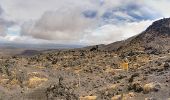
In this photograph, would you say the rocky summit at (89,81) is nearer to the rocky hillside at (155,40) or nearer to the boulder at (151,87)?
the boulder at (151,87)

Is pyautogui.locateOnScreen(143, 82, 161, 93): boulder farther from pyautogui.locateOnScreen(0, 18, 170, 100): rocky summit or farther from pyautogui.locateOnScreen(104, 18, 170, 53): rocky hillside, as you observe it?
A: pyautogui.locateOnScreen(104, 18, 170, 53): rocky hillside

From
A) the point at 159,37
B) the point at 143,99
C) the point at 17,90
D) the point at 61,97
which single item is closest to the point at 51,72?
the point at 17,90

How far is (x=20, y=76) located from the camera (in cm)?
5606

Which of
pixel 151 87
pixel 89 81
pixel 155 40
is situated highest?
pixel 155 40

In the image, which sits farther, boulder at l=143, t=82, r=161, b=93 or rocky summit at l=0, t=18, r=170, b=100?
rocky summit at l=0, t=18, r=170, b=100

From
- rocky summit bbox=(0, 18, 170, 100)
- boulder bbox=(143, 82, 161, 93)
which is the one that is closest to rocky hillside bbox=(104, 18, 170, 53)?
rocky summit bbox=(0, 18, 170, 100)

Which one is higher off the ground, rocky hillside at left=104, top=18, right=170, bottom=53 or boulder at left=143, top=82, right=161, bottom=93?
rocky hillside at left=104, top=18, right=170, bottom=53

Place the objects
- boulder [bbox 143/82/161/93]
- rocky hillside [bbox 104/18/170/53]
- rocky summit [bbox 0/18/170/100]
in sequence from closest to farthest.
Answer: boulder [bbox 143/82/161/93], rocky summit [bbox 0/18/170/100], rocky hillside [bbox 104/18/170/53]

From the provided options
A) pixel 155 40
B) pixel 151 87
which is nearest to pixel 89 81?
pixel 151 87

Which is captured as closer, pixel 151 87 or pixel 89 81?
pixel 151 87

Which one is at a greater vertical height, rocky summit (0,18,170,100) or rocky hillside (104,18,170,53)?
rocky hillside (104,18,170,53)

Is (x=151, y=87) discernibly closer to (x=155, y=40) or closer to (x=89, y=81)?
(x=89, y=81)

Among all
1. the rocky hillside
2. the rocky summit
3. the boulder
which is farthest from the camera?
the rocky hillside

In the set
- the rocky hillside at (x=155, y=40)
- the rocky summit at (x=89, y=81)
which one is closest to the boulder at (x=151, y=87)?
the rocky summit at (x=89, y=81)
